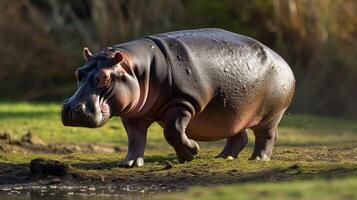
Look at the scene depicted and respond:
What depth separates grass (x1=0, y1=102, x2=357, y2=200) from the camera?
5.64m

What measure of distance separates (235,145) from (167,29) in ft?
26.9

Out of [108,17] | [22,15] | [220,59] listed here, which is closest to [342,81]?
[108,17]

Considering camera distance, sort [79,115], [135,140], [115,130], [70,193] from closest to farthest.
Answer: [70,193] → [79,115] → [135,140] → [115,130]

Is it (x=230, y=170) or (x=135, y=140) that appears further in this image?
(x=135, y=140)

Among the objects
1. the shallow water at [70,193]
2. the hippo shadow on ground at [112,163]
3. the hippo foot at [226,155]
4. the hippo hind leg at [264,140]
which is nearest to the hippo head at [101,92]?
the shallow water at [70,193]

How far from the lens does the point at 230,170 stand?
7520 millimetres

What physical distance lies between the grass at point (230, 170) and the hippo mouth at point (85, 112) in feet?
1.60

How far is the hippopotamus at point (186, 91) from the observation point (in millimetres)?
7242

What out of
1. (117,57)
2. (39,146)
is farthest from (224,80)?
(39,146)

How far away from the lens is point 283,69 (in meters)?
8.32

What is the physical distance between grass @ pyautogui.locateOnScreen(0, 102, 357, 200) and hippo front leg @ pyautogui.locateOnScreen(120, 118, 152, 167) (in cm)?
11

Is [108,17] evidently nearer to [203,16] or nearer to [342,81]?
[203,16]

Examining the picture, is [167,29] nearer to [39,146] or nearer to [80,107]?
[39,146]

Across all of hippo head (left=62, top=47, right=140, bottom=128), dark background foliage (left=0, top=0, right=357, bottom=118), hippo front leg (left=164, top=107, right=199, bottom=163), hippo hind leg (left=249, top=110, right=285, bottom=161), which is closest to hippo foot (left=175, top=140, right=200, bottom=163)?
hippo front leg (left=164, top=107, right=199, bottom=163)
